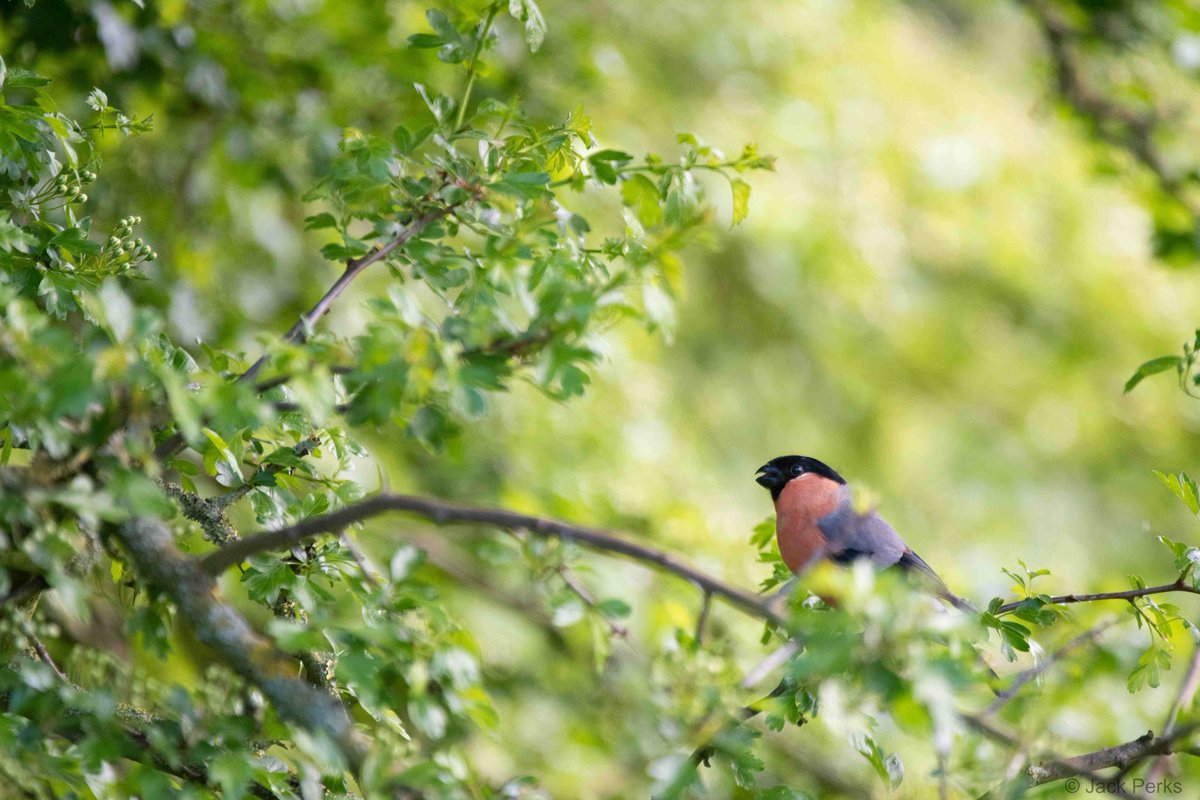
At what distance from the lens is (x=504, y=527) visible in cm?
122

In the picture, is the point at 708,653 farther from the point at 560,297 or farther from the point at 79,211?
the point at 79,211

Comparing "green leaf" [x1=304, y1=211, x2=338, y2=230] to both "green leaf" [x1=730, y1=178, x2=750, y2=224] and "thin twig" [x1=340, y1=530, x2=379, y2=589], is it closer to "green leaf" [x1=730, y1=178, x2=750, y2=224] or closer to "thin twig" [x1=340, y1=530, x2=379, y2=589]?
"thin twig" [x1=340, y1=530, x2=379, y2=589]

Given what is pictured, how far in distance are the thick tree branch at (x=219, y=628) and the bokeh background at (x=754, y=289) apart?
4.98ft

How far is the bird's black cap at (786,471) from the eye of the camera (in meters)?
3.18

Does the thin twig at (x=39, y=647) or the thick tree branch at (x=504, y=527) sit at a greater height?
the thick tree branch at (x=504, y=527)

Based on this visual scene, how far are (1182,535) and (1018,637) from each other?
16.7 ft

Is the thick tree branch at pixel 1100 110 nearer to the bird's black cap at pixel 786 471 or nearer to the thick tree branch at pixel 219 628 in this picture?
the bird's black cap at pixel 786 471

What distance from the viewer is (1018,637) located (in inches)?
63.5

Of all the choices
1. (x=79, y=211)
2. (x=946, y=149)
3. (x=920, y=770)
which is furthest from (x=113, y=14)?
(x=946, y=149)

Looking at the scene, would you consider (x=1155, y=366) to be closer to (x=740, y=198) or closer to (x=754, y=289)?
(x=740, y=198)

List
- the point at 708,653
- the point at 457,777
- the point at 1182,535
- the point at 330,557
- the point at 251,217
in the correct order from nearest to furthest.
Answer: the point at 457,777
the point at 708,653
the point at 330,557
the point at 251,217
the point at 1182,535

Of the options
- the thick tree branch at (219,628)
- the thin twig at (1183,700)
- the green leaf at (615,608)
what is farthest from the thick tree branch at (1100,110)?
the thick tree branch at (219,628)

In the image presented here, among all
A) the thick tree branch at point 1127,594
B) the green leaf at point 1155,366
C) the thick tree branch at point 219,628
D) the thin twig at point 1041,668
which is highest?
the green leaf at point 1155,366

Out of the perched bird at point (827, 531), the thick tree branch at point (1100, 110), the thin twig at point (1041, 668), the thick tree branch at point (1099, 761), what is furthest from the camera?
the thick tree branch at point (1100, 110)
